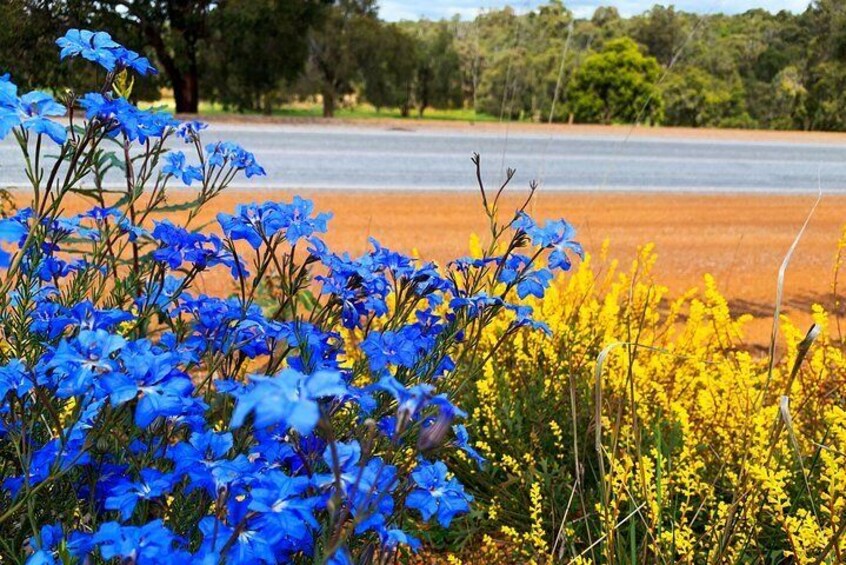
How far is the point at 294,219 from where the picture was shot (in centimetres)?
174

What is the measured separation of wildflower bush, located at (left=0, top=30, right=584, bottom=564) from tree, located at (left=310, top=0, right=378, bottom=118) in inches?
861

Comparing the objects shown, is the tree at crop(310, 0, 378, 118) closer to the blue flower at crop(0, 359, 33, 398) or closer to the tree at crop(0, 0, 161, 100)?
Result: the tree at crop(0, 0, 161, 100)

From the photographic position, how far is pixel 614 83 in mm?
22531

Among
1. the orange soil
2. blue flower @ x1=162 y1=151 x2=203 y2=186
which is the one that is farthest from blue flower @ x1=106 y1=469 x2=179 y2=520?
the orange soil

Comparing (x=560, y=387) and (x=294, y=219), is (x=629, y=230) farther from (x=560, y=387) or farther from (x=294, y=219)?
(x=294, y=219)

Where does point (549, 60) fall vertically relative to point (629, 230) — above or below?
above

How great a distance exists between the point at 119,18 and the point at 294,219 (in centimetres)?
1379

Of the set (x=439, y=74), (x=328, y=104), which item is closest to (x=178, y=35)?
(x=328, y=104)

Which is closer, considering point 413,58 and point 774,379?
point 774,379

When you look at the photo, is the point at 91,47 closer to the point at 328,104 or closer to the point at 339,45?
the point at 328,104

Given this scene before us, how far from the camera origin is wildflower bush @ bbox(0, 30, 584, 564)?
45.7 inches

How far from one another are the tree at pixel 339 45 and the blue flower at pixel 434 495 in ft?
73.1

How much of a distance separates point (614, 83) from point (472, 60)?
12.3 feet

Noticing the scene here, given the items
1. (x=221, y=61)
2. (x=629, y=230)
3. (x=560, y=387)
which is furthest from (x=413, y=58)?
(x=560, y=387)
